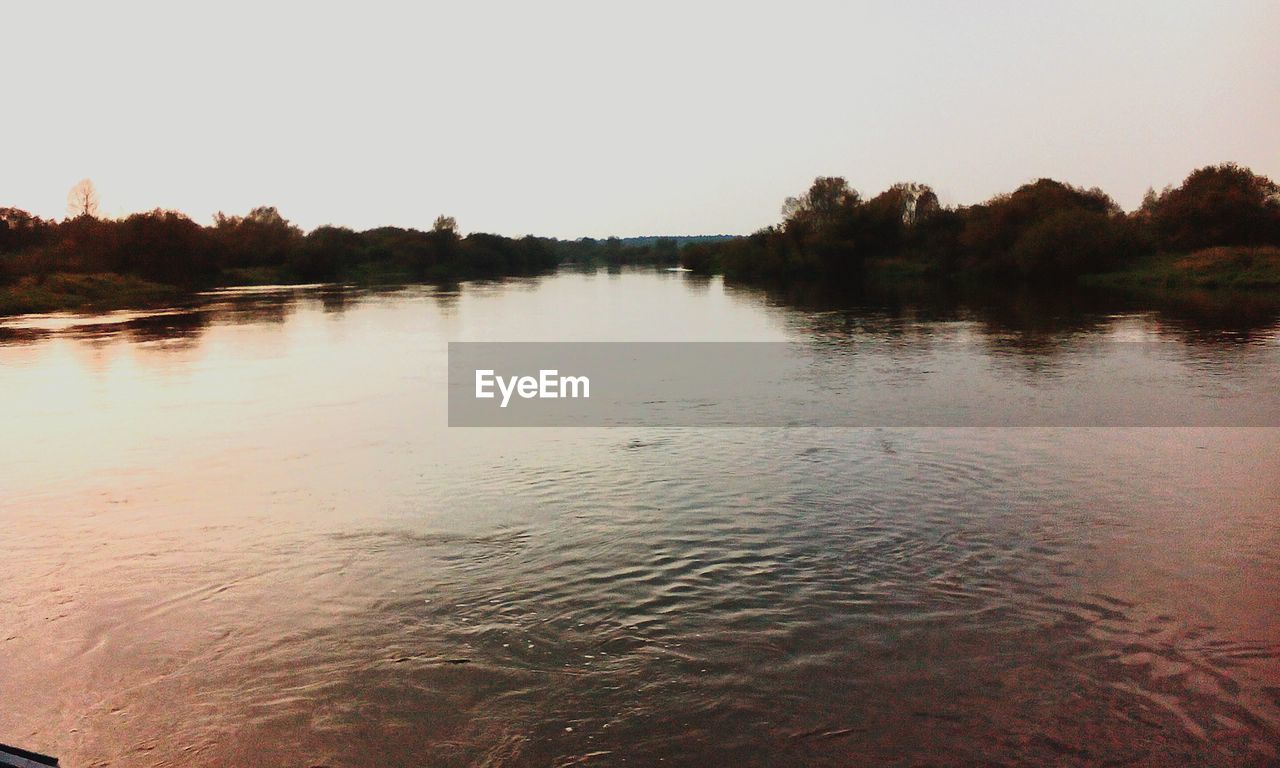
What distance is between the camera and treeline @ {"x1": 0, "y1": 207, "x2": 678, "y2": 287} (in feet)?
289

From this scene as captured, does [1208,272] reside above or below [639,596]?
above

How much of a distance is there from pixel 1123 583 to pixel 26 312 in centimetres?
6181

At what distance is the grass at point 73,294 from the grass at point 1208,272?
66193 mm

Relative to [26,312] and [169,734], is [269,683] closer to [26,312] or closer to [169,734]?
[169,734]

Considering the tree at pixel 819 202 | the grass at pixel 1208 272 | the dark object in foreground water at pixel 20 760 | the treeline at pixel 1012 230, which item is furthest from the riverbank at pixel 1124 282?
the dark object in foreground water at pixel 20 760

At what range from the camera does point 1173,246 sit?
7312 centimetres

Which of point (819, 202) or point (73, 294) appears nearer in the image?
point (73, 294)

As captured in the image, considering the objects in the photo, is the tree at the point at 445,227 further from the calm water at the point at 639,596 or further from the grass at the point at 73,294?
the calm water at the point at 639,596

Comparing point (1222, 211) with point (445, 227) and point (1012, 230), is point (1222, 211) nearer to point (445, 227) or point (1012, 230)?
point (1012, 230)

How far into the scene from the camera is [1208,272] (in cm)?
5884

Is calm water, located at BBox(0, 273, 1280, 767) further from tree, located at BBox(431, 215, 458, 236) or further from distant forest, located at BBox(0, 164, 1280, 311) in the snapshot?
tree, located at BBox(431, 215, 458, 236)

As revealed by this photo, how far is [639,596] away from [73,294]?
7242cm

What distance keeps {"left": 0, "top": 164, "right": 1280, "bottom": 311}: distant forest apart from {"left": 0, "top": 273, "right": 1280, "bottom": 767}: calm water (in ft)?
175

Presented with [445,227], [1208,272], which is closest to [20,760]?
[1208,272]
